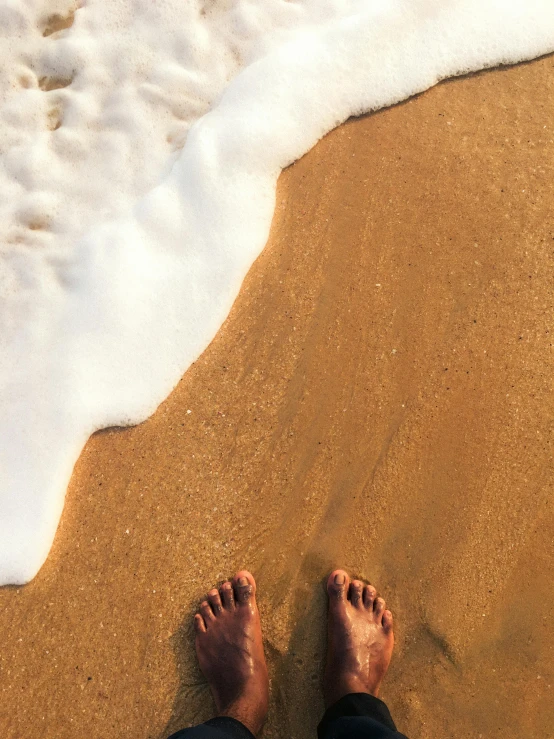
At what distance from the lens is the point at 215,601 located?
73.3 inches

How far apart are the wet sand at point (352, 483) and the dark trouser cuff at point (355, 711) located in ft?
0.31

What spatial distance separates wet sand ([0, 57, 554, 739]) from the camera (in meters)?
1.78

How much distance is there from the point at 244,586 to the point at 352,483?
0.51 m

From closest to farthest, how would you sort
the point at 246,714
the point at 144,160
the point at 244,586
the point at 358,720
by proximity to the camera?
1. the point at 358,720
2. the point at 246,714
3. the point at 244,586
4. the point at 144,160

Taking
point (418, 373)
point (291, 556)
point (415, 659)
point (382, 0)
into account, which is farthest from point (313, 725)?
point (382, 0)

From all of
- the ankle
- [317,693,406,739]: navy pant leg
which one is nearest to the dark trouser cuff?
[317,693,406,739]: navy pant leg

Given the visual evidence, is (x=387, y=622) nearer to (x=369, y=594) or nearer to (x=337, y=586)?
(x=369, y=594)

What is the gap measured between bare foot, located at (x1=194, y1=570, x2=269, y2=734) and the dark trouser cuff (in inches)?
8.9

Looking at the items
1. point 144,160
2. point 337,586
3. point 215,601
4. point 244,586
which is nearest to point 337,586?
point 337,586

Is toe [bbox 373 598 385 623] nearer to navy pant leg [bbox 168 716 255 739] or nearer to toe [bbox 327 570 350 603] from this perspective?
toe [bbox 327 570 350 603]

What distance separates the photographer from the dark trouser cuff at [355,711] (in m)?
1.67

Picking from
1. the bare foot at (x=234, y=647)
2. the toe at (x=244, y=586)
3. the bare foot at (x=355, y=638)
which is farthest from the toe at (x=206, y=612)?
the bare foot at (x=355, y=638)

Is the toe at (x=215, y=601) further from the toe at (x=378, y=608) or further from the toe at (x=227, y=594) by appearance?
the toe at (x=378, y=608)

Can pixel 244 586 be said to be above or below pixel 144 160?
below
